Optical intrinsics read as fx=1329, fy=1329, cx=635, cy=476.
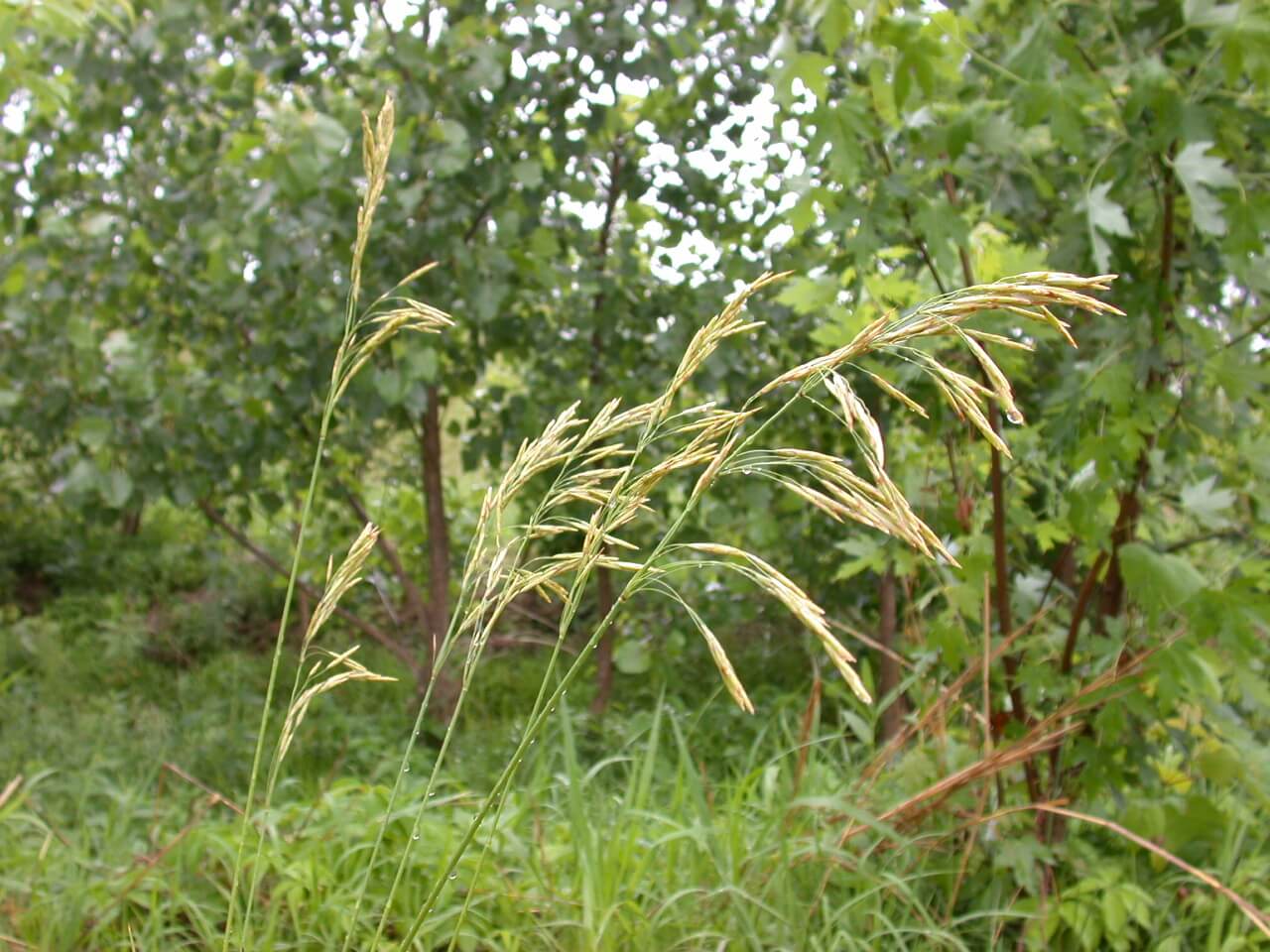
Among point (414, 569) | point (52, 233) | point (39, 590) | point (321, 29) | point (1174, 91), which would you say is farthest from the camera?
point (39, 590)

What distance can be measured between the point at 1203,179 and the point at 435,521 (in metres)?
2.74

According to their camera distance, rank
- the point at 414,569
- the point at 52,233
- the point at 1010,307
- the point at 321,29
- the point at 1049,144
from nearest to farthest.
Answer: the point at 1010,307
the point at 1049,144
the point at 321,29
the point at 52,233
the point at 414,569

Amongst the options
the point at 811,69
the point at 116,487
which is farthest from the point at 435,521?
the point at 811,69

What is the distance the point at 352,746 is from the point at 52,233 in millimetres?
1796

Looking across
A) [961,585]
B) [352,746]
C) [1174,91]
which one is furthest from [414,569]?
[1174,91]

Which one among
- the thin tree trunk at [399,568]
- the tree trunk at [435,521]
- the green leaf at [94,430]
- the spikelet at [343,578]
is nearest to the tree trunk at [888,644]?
the tree trunk at [435,521]

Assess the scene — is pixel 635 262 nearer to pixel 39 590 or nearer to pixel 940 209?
pixel 940 209

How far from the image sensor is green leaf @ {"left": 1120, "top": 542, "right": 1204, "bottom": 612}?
211 cm

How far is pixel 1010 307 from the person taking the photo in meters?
1.01

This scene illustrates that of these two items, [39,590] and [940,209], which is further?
[39,590]

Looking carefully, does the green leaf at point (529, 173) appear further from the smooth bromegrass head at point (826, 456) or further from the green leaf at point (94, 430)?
the smooth bromegrass head at point (826, 456)

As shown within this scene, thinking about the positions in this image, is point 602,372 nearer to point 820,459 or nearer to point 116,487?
point 116,487

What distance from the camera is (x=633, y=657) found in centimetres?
405

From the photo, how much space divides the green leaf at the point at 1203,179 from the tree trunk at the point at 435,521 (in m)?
2.49
